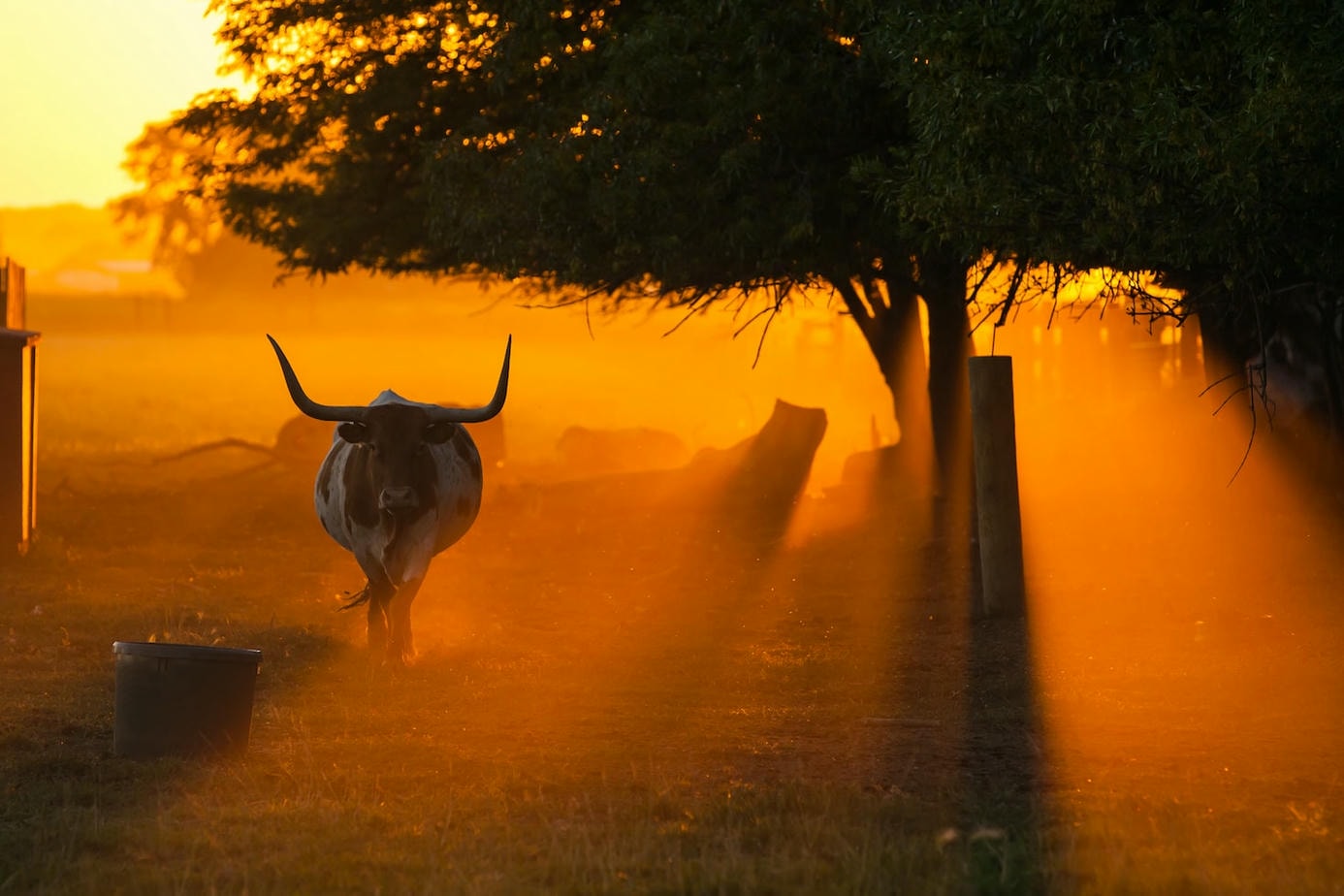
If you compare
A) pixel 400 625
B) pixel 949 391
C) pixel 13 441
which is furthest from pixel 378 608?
pixel 949 391

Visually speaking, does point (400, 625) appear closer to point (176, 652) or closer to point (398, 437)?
point (398, 437)

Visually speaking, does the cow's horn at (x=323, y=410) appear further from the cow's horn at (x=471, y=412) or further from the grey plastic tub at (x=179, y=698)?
the grey plastic tub at (x=179, y=698)

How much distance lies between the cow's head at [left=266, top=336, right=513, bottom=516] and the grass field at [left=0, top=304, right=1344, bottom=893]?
1111mm

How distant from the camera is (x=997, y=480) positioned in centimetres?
1275

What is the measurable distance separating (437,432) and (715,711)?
9.54 ft

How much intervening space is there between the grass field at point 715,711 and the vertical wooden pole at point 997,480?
343 mm

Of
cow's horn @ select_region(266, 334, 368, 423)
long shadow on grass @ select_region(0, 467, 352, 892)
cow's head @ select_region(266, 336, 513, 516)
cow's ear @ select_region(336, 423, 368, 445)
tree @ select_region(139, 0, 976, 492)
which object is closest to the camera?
long shadow on grass @ select_region(0, 467, 352, 892)

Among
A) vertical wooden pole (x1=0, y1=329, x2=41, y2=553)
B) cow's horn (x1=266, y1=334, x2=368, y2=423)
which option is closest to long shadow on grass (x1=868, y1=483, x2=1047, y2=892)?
cow's horn (x1=266, y1=334, x2=368, y2=423)

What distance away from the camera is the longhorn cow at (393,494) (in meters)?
11.3

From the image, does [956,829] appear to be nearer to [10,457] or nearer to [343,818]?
[343,818]

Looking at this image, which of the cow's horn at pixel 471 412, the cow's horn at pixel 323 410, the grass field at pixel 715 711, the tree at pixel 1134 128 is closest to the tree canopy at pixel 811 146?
the tree at pixel 1134 128

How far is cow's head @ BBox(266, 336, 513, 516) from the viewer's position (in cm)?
1120

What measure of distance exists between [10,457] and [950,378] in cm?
940

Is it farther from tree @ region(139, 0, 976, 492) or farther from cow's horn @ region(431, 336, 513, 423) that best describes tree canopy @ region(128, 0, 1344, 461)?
cow's horn @ region(431, 336, 513, 423)
